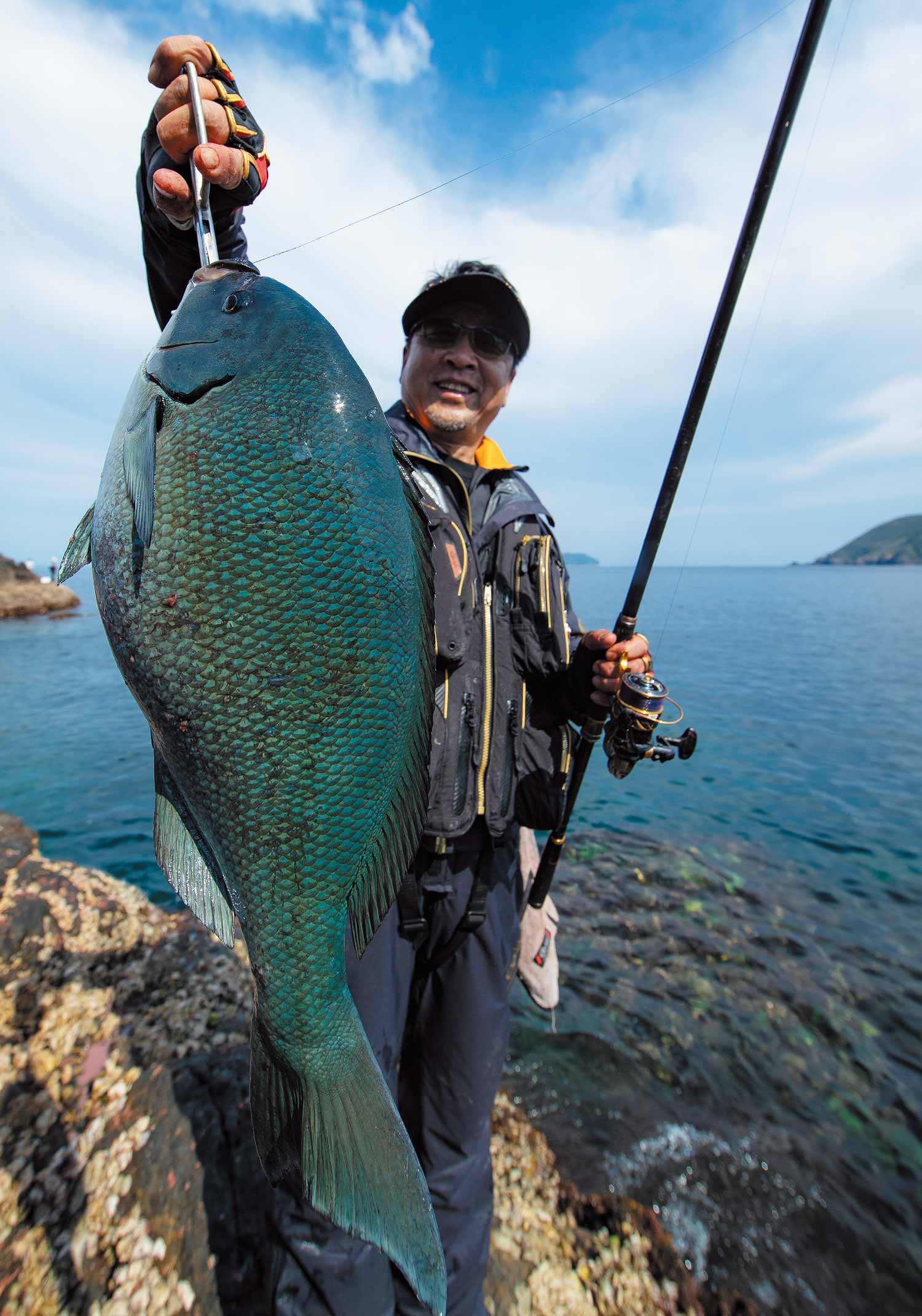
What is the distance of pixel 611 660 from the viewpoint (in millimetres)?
2320

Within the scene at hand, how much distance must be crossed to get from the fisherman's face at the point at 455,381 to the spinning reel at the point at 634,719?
1.28m

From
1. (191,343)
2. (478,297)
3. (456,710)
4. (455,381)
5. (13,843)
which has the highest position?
(478,297)

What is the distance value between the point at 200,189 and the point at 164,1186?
129 inches

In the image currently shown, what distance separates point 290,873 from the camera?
3.86 ft

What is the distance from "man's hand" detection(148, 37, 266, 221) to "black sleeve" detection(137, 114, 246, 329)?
0.12m

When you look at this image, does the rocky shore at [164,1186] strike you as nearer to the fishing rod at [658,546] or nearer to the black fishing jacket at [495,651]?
the fishing rod at [658,546]

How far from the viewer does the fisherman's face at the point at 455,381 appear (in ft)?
8.11

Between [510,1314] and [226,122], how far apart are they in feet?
13.0

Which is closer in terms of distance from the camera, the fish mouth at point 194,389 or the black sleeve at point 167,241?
the fish mouth at point 194,389

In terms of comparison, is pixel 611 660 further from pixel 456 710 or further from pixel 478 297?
pixel 478 297

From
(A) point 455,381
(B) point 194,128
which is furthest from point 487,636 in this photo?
(B) point 194,128

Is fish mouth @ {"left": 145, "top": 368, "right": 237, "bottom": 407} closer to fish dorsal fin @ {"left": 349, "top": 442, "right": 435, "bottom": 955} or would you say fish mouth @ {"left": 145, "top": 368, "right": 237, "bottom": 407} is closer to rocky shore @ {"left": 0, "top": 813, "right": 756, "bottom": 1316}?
fish dorsal fin @ {"left": 349, "top": 442, "right": 435, "bottom": 955}

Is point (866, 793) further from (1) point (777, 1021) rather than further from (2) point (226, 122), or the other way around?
(2) point (226, 122)

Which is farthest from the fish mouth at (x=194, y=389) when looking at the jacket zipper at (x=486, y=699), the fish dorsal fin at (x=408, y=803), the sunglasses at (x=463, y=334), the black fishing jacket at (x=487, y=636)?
the sunglasses at (x=463, y=334)
